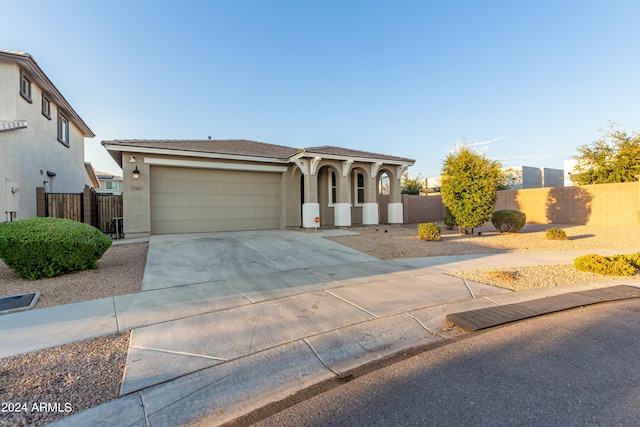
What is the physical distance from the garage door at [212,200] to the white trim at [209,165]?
→ 30 cm

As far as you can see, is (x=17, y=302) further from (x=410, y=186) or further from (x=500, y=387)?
(x=410, y=186)

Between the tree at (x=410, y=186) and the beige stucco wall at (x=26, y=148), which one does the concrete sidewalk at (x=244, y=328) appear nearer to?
the beige stucco wall at (x=26, y=148)

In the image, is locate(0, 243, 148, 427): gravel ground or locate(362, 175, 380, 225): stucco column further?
locate(362, 175, 380, 225): stucco column

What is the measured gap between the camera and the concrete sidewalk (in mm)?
2514

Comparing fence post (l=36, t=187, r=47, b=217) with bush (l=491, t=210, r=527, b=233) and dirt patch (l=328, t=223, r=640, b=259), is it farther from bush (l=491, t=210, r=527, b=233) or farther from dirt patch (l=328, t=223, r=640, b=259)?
bush (l=491, t=210, r=527, b=233)

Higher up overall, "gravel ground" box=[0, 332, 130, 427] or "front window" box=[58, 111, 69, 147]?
"front window" box=[58, 111, 69, 147]

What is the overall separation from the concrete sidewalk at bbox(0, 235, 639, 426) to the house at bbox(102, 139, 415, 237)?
6542 millimetres

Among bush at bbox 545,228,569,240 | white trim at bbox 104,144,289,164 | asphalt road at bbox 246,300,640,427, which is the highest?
white trim at bbox 104,144,289,164

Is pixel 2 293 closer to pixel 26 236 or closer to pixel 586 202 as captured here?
pixel 26 236

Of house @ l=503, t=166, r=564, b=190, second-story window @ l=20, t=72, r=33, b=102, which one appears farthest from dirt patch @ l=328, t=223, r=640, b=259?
house @ l=503, t=166, r=564, b=190

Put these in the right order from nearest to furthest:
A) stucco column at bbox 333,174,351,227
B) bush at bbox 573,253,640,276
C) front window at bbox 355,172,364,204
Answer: bush at bbox 573,253,640,276 < stucco column at bbox 333,174,351,227 < front window at bbox 355,172,364,204

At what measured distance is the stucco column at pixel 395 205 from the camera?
16.2 m

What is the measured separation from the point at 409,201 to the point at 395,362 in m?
16.9

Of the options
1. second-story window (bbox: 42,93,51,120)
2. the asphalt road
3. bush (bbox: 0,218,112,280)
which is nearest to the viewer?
the asphalt road
